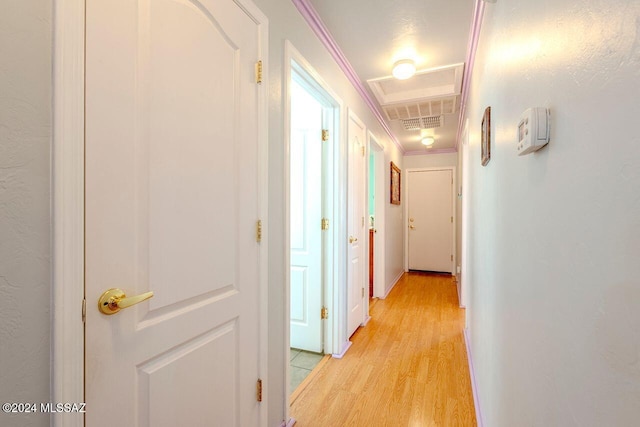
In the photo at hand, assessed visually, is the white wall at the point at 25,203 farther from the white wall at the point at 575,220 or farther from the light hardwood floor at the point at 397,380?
the light hardwood floor at the point at 397,380

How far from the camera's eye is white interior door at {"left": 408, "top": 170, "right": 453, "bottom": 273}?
5539 mm

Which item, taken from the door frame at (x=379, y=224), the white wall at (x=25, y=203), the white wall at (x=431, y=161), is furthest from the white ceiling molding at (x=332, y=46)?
the white wall at (x=431, y=161)

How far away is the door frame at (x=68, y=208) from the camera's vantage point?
0.63 meters

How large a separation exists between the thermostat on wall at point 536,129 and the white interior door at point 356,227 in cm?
188

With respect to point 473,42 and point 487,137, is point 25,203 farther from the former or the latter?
point 473,42

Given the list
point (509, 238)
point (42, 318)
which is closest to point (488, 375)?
point (509, 238)

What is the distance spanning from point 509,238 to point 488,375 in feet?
→ 2.67

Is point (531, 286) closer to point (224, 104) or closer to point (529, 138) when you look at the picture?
point (529, 138)

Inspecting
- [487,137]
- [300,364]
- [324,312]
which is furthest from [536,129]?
[300,364]

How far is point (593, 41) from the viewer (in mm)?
473

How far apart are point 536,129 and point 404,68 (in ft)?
6.33

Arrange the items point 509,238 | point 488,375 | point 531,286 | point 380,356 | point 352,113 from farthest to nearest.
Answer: point 352,113
point 380,356
point 488,375
point 509,238
point 531,286

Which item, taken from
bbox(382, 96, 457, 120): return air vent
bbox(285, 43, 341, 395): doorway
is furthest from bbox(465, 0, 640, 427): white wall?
bbox(382, 96, 457, 120): return air vent

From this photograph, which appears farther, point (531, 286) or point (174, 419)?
point (174, 419)
